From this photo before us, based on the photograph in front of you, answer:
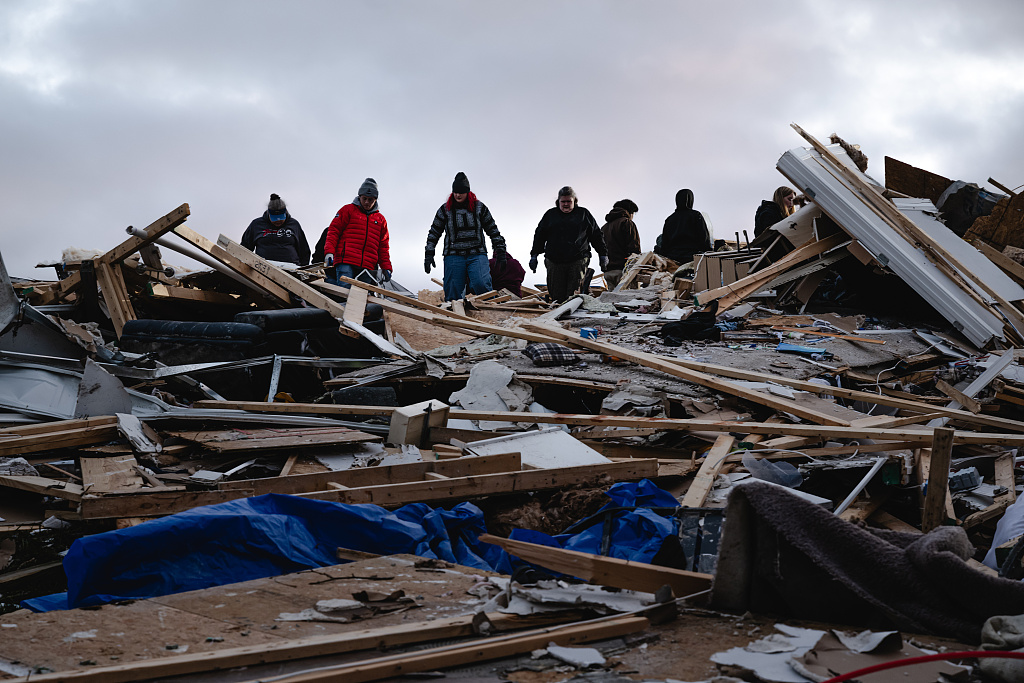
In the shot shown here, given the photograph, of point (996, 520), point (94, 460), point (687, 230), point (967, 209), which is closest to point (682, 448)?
point (996, 520)

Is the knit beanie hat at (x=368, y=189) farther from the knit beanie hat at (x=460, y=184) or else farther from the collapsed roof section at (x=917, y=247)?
the collapsed roof section at (x=917, y=247)

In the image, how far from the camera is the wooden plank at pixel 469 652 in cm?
191

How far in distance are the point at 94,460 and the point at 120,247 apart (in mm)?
4244

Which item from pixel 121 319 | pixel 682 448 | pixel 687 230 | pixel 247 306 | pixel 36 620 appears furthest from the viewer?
pixel 687 230

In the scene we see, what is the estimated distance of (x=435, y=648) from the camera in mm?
2104

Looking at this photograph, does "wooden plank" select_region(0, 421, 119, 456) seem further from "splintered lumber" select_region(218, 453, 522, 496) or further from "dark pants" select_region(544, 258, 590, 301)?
"dark pants" select_region(544, 258, 590, 301)

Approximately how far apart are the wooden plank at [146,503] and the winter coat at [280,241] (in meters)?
7.29

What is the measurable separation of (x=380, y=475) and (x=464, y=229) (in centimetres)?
620

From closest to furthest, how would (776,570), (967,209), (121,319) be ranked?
1. (776,570)
2. (121,319)
3. (967,209)

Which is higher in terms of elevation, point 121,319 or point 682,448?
point 121,319

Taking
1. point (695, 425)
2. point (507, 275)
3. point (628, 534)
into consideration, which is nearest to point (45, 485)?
point (628, 534)

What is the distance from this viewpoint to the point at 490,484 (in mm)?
4117

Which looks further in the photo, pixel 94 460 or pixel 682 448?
pixel 682 448

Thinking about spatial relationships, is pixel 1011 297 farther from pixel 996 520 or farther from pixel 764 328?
pixel 996 520
